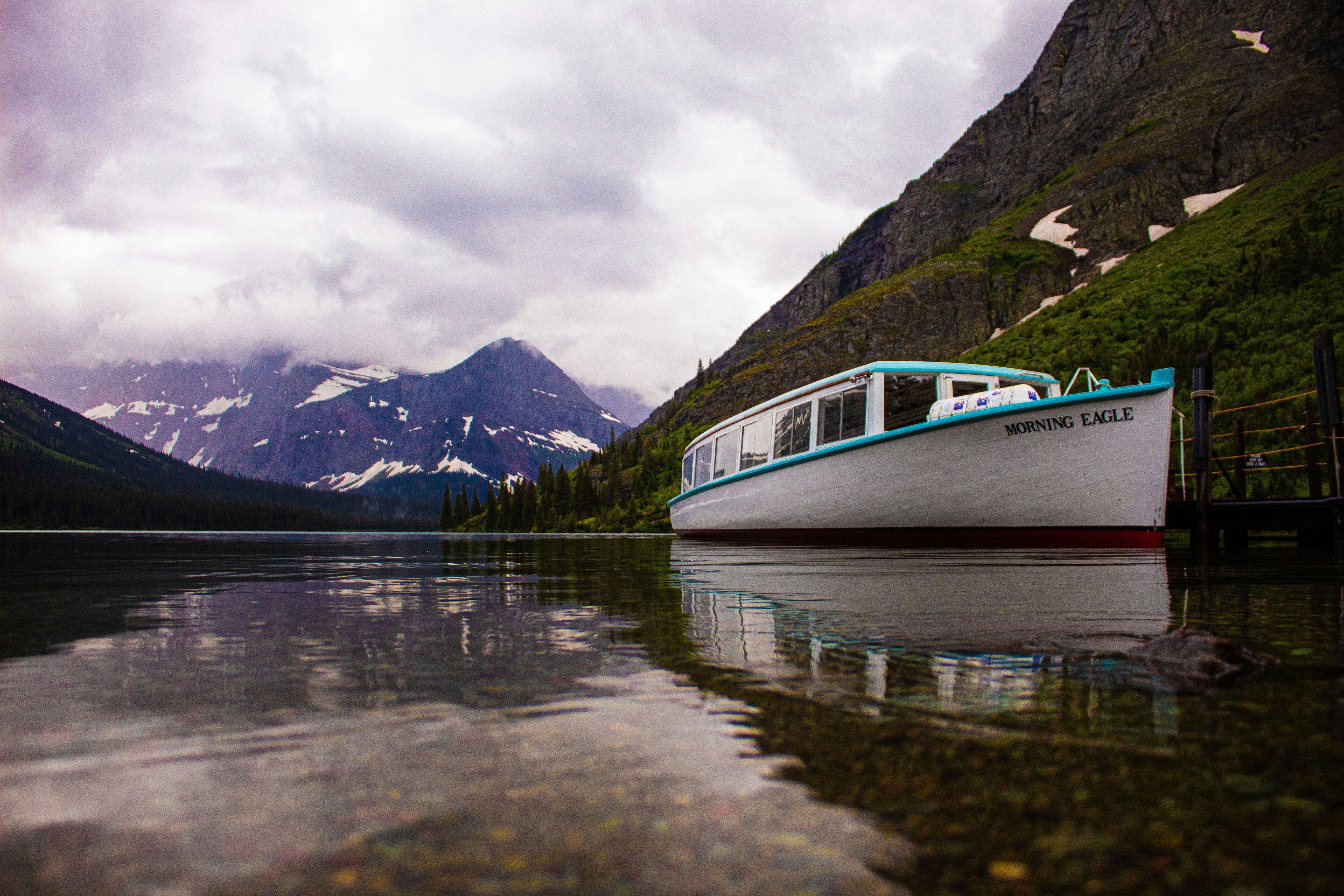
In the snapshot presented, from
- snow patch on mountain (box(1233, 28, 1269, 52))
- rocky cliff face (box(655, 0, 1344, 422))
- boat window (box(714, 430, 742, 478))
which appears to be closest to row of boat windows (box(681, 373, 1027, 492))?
boat window (box(714, 430, 742, 478))

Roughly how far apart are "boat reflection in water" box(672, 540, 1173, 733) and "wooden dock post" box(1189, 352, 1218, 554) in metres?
8.12

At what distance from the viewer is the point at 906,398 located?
1472 centimetres

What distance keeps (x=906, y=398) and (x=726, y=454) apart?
821 cm

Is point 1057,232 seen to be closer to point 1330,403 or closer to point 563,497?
point 563,497

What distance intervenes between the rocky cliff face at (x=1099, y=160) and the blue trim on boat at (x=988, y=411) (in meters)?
95.6

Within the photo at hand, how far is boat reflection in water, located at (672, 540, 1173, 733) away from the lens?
5.74 ft

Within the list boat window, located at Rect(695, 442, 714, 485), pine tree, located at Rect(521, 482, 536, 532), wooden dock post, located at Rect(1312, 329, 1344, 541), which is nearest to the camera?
wooden dock post, located at Rect(1312, 329, 1344, 541)

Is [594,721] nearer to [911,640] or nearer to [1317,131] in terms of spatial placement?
[911,640]

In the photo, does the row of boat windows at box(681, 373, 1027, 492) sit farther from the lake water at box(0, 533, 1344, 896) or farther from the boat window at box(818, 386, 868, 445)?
the lake water at box(0, 533, 1344, 896)

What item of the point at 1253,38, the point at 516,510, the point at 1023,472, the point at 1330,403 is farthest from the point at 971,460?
the point at 1253,38

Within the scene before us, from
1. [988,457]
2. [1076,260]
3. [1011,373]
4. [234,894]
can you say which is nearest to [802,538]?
[988,457]

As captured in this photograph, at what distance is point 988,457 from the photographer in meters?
12.6

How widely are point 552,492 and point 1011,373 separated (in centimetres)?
10367

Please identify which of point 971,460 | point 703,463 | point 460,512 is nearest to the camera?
point 971,460
